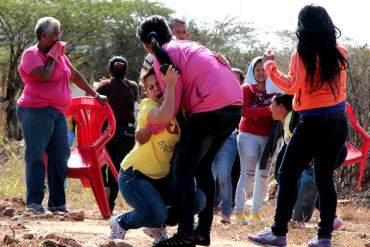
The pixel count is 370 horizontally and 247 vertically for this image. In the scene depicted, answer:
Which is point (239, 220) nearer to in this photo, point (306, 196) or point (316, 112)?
point (306, 196)

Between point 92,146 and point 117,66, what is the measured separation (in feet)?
4.50

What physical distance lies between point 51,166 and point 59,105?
1.89 ft

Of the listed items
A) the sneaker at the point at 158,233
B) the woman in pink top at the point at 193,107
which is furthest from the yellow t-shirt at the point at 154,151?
the sneaker at the point at 158,233

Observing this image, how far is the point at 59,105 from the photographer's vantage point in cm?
757

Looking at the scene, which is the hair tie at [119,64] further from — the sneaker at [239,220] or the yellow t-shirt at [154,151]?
the yellow t-shirt at [154,151]

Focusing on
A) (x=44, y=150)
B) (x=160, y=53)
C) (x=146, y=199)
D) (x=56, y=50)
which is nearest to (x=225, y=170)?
(x=44, y=150)

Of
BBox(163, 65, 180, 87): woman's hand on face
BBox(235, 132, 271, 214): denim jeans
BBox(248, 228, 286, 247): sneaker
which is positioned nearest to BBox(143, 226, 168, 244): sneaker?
BBox(248, 228, 286, 247): sneaker

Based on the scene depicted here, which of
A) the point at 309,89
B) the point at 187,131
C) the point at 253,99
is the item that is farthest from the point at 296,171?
the point at 253,99

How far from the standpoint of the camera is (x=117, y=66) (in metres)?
9.09

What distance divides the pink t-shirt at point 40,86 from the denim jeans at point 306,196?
90.7 inches

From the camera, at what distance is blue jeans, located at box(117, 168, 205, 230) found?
5316mm

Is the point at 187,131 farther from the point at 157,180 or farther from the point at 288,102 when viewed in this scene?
the point at 288,102

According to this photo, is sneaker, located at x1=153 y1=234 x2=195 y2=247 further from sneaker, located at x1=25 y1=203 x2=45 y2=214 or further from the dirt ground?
sneaker, located at x1=25 y1=203 x2=45 y2=214

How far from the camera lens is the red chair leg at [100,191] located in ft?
25.9
